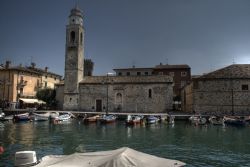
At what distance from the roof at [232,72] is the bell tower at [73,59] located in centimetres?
2410

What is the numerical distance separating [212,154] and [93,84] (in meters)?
38.3

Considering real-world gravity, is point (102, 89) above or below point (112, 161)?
above

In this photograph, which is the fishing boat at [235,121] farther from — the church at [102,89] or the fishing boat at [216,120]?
the church at [102,89]

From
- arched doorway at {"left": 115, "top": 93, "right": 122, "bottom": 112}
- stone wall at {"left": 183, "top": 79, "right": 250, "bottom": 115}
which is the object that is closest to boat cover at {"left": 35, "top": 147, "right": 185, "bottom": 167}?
stone wall at {"left": 183, "top": 79, "right": 250, "bottom": 115}

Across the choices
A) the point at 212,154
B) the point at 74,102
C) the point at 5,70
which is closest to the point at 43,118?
the point at 74,102

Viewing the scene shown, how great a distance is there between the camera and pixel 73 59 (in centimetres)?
5459

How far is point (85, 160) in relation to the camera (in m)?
9.10

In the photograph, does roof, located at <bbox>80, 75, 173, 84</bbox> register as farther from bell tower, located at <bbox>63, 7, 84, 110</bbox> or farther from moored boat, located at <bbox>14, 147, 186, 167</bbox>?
moored boat, located at <bbox>14, 147, 186, 167</bbox>

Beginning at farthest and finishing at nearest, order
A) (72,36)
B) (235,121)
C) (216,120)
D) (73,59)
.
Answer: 1. (72,36)
2. (73,59)
3. (216,120)
4. (235,121)

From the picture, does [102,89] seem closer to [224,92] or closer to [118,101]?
[118,101]

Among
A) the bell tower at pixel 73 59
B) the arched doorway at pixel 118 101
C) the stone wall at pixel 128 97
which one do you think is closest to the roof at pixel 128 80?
the stone wall at pixel 128 97

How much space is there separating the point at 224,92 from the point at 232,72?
374cm

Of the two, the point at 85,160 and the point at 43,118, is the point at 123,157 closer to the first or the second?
the point at 85,160

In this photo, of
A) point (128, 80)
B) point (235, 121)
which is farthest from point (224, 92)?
point (128, 80)
